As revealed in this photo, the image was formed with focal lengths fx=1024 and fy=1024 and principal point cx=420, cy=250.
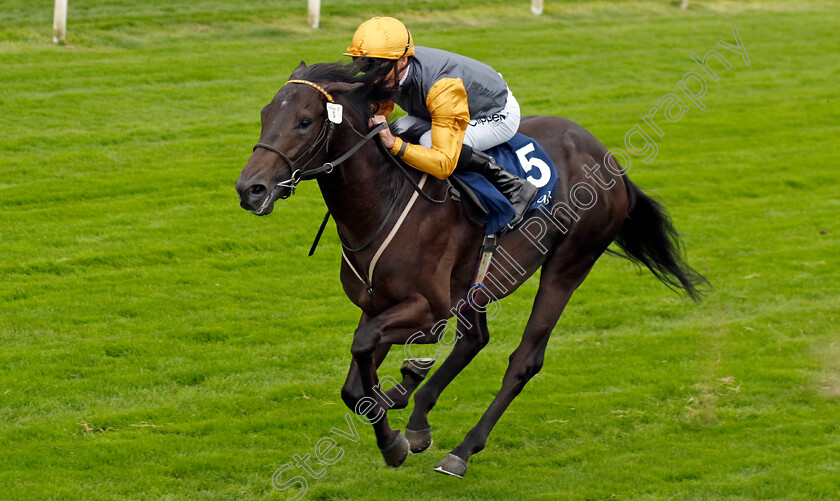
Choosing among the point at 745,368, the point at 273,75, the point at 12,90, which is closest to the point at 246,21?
the point at 273,75

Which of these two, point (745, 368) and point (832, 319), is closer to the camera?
point (745, 368)

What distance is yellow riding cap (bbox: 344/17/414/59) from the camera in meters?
4.75

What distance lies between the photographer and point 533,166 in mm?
5668

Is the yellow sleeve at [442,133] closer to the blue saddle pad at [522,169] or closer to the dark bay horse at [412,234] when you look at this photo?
the dark bay horse at [412,234]

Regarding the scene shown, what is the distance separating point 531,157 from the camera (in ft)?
18.6

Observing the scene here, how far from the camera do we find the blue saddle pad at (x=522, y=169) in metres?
5.36

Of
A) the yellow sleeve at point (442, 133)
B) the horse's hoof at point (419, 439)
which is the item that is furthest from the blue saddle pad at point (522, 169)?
the horse's hoof at point (419, 439)

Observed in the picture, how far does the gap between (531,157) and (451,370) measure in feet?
4.29

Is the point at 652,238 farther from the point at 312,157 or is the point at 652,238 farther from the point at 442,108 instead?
the point at 312,157

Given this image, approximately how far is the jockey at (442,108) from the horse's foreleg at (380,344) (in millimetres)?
674

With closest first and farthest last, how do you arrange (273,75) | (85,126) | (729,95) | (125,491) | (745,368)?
(125,491), (745,368), (85,126), (273,75), (729,95)

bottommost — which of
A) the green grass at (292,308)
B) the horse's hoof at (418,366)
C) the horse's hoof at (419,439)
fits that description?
the green grass at (292,308)

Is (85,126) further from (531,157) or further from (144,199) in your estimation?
(531,157)

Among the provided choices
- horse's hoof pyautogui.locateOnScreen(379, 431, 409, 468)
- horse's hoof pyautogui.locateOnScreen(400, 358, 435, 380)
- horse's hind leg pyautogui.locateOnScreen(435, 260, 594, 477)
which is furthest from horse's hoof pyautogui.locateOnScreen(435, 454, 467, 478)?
horse's hoof pyautogui.locateOnScreen(400, 358, 435, 380)
